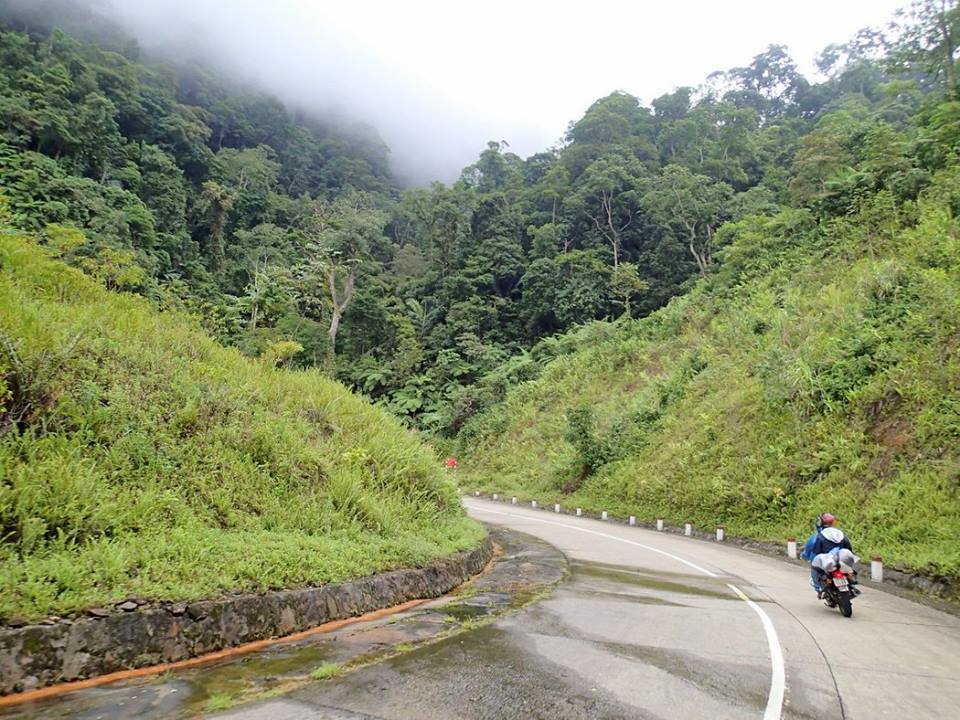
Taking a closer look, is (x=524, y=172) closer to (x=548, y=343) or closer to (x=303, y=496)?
(x=548, y=343)

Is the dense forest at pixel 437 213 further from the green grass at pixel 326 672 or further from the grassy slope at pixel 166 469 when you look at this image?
the green grass at pixel 326 672

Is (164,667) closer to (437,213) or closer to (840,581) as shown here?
(840,581)

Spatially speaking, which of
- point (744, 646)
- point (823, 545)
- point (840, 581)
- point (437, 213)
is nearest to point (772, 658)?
point (744, 646)

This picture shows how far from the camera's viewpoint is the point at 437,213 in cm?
5081

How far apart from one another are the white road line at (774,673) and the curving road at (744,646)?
A: 16 mm

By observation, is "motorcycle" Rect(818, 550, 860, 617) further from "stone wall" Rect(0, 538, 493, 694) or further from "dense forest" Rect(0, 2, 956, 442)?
"dense forest" Rect(0, 2, 956, 442)

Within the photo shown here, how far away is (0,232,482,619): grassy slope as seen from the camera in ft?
16.5

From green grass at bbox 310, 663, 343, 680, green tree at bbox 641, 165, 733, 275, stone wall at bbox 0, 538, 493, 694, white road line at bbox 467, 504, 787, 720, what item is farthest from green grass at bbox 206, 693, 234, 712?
green tree at bbox 641, 165, 733, 275

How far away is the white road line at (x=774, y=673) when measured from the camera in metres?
4.21

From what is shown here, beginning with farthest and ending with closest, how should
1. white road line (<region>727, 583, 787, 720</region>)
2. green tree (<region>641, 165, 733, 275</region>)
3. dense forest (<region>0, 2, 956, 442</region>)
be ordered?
1. green tree (<region>641, 165, 733, 275</region>)
2. dense forest (<region>0, 2, 956, 442</region>)
3. white road line (<region>727, 583, 787, 720</region>)

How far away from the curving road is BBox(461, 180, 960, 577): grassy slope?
10.2ft

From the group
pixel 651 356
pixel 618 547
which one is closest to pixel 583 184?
pixel 651 356

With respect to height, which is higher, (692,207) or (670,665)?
(692,207)

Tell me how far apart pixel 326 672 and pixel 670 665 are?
2896mm
